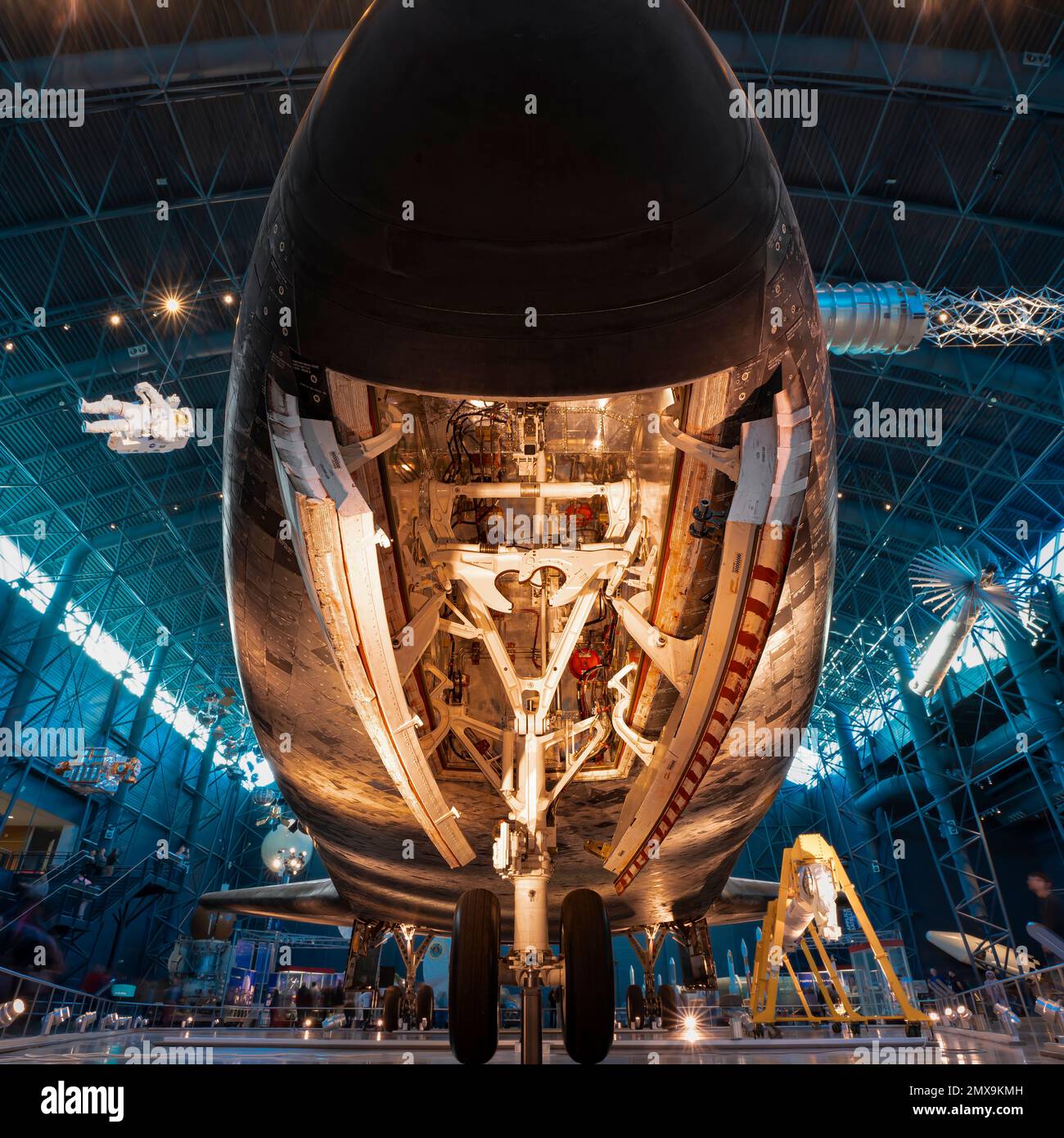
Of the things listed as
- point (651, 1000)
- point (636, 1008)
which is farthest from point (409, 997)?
point (651, 1000)

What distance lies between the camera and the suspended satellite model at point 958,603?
17.4 m

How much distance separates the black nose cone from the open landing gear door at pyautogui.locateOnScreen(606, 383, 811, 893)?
0.56 m

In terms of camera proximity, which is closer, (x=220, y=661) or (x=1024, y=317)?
(x=1024, y=317)

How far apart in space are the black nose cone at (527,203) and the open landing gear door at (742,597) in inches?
22.0

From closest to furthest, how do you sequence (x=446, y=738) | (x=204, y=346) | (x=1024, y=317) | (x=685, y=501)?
1. (x=685, y=501)
2. (x=446, y=738)
3. (x=1024, y=317)
4. (x=204, y=346)

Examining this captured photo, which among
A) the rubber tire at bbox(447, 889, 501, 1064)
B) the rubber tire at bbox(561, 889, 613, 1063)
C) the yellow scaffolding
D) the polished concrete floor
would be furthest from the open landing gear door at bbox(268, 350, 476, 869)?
the yellow scaffolding

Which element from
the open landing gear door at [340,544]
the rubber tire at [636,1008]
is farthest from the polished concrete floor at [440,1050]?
the rubber tire at [636,1008]

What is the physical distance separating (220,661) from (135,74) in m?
24.7

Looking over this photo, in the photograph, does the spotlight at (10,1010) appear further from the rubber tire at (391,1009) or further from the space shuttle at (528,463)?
the rubber tire at (391,1009)


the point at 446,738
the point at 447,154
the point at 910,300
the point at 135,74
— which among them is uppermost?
the point at 135,74

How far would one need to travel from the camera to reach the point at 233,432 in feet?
10.7

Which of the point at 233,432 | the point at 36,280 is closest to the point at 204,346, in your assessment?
the point at 36,280

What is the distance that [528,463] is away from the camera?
433 centimetres

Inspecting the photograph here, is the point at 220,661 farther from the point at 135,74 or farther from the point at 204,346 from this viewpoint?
the point at 135,74
